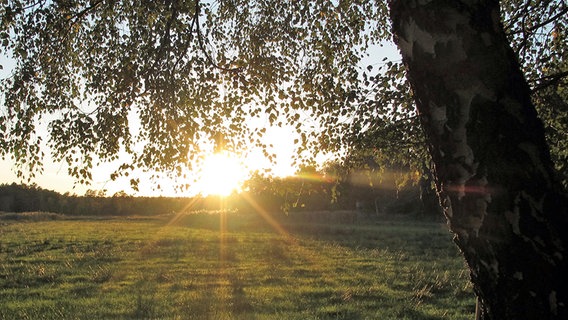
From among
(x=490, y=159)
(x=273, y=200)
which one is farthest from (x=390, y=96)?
(x=273, y=200)

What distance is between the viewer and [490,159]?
9.06 feet

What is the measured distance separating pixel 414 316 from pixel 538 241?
32.0ft

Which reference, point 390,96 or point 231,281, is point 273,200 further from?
point 390,96

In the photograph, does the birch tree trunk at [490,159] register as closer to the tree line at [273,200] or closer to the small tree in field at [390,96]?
the small tree in field at [390,96]

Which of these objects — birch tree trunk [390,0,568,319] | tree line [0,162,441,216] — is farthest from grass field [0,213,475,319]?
birch tree trunk [390,0,568,319]

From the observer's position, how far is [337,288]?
14.9 metres

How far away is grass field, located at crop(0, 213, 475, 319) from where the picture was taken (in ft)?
39.2

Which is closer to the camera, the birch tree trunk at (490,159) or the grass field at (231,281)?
the birch tree trunk at (490,159)

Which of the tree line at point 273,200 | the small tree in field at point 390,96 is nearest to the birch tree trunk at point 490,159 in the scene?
the small tree in field at point 390,96

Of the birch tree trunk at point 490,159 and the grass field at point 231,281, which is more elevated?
the birch tree trunk at point 490,159

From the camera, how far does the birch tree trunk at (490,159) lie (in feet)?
8.71

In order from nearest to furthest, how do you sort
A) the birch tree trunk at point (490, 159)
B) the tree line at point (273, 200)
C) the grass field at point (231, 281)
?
the birch tree trunk at point (490, 159) < the tree line at point (273, 200) < the grass field at point (231, 281)

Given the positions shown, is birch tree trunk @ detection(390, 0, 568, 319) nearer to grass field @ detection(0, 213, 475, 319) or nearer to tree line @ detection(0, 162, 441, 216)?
tree line @ detection(0, 162, 441, 216)

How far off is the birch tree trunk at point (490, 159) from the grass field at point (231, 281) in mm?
8990
